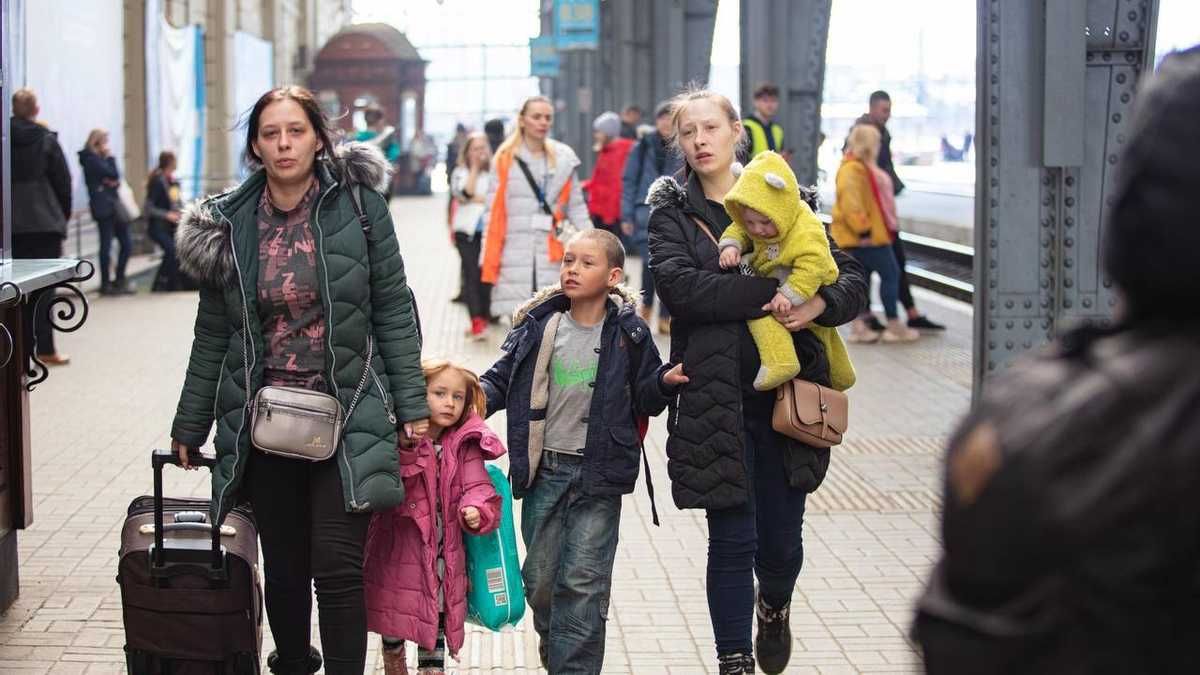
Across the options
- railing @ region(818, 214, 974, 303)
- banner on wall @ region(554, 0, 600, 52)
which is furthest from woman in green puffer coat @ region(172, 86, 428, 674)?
banner on wall @ region(554, 0, 600, 52)

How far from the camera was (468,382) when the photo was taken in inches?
186

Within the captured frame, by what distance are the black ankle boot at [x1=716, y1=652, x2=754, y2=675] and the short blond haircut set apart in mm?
8501

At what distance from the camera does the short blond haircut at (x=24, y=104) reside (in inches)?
464

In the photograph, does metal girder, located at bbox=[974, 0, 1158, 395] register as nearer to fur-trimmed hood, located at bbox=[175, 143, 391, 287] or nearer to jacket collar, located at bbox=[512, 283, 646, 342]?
jacket collar, located at bbox=[512, 283, 646, 342]

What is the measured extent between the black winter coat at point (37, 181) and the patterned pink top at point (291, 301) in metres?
7.75

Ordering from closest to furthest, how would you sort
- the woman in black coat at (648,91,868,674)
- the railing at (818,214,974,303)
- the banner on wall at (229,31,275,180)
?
the woman in black coat at (648,91,868,674)
the railing at (818,214,974,303)
the banner on wall at (229,31,275,180)

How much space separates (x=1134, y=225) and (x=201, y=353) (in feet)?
10.4

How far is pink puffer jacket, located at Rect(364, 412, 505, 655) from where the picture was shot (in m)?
4.62

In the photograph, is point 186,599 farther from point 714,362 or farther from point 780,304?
point 780,304

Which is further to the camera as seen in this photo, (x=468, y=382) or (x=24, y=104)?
(x=24, y=104)

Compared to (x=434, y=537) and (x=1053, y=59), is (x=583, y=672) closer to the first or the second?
(x=434, y=537)

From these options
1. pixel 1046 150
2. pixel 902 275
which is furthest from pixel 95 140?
pixel 1046 150

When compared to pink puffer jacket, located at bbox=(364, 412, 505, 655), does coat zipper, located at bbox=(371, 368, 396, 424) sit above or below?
above

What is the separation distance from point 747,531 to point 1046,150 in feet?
7.02
